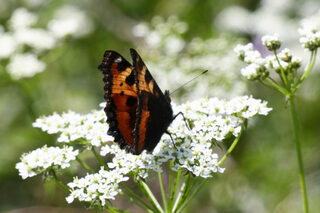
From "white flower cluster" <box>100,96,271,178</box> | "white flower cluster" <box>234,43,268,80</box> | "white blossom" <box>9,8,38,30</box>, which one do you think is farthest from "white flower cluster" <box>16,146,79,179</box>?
"white blossom" <box>9,8,38,30</box>

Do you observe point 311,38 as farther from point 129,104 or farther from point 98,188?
point 98,188

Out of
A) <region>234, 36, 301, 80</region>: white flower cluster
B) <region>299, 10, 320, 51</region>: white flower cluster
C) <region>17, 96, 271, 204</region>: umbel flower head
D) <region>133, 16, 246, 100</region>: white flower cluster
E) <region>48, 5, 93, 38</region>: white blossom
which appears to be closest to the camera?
<region>17, 96, 271, 204</region>: umbel flower head

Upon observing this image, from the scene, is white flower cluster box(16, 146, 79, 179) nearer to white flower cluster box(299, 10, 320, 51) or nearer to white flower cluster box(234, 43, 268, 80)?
white flower cluster box(234, 43, 268, 80)

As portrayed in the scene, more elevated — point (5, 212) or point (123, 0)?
point (123, 0)

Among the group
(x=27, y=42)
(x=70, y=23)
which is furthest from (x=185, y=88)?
(x=27, y=42)

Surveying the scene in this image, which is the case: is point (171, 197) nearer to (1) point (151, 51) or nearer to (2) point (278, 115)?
(1) point (151, 51)

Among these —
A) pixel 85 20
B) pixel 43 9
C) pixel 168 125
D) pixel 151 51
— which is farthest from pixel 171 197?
pixel 43 9

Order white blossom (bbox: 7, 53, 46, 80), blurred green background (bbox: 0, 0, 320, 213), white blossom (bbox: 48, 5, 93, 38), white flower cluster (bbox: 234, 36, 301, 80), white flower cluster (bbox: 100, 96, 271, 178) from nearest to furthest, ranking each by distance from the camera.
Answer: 1. white flower cluster (bbox: 100, 96, 271, 178)
2. white flower cluster (bbox: 234, 36, 301, 80)
3. white blossom (bbox: 7, 53, 46, 80)
4. blurred green background (bbox: 0, 0, 320, 213)
5. white blossom (bbox: 48, 5, 93, 38)
